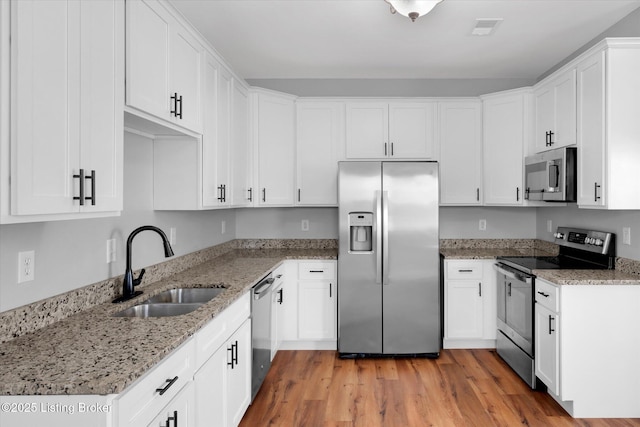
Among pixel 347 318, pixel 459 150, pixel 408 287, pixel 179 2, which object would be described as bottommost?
pixel 347 318

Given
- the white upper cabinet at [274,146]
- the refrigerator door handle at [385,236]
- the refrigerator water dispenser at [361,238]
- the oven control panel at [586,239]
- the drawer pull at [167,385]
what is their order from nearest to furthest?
the drawer pull at [167,385] → the oven control panel at [586,239] → the refrigerator door handle at [385,236] → the refrigerator water dispenser at [361,238] → the white upper cabinet at [274,146]

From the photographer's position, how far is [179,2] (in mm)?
2568

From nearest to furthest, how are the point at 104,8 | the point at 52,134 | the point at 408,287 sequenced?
the point at 52,134, the point at 104,8, the point at 408,287

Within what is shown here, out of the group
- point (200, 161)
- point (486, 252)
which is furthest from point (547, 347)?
point (200, 161)

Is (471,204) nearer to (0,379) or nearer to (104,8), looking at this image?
(104,8)

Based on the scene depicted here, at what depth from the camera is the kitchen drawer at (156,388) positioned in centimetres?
114

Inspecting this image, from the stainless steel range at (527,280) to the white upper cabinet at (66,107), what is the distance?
292 cm

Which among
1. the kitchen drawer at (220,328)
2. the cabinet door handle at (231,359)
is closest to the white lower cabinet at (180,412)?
the kitchen drawer at (220,328)

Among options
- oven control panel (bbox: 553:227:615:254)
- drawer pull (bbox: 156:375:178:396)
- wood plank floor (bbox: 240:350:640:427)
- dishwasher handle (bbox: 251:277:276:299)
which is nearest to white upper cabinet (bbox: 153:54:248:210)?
dishwasher handle (bbox: 251:277:276:299)

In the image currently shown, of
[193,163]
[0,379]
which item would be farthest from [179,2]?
[0,379]

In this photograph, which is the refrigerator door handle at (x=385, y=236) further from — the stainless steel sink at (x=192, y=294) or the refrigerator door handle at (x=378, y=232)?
the stainless steel sink at (x=192, y=294)

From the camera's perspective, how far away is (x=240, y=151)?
352cm

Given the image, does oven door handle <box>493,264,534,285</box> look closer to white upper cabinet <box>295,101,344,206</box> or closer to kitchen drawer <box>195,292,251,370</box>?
white upper cabinet <box>295,101,344,206</box>

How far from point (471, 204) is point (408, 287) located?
1150mm
